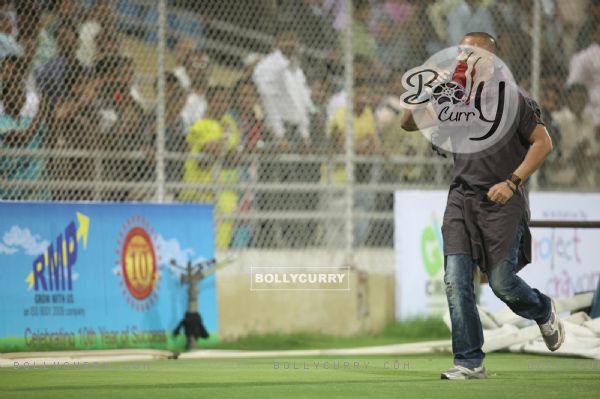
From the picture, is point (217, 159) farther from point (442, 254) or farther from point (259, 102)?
point (442, 254)

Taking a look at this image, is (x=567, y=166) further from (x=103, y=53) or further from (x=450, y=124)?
(x=450, y=124)

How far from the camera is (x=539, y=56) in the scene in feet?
47.5

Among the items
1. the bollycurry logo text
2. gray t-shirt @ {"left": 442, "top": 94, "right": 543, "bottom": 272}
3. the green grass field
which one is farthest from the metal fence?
gray t-shirt @ {"left": 442, "top": 94, "right": 543, "bottom": 272}

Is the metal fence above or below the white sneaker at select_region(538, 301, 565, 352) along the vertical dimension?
above

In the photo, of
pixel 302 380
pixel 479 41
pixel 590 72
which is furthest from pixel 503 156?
pixel 590 72

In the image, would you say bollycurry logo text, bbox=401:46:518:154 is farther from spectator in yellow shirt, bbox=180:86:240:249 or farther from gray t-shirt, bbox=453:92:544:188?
spectator in yellow shirt, bbox=180:86:240:249

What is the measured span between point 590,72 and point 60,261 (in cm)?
735

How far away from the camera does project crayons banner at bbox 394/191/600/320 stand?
13.2 meters

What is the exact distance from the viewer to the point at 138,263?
11367 millimetres

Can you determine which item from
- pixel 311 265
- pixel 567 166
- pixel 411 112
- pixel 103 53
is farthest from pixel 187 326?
pixel 567 166

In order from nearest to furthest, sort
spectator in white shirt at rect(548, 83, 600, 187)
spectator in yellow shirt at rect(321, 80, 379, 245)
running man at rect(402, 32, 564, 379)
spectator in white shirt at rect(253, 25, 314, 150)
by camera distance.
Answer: running man at rect(402, 32, 564, 379)
spectator in white shirt at rect(253, 25, 314, 150)
spectator in yellow shirt at rect(321, 80, 379, 245)
spectator in white shirt at rect(548, 83, 600, 187)

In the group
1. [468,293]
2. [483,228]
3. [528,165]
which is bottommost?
[468,293]

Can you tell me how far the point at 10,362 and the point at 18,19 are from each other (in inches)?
134

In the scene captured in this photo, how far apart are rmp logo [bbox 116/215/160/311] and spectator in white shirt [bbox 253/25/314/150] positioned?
2.06 metres
